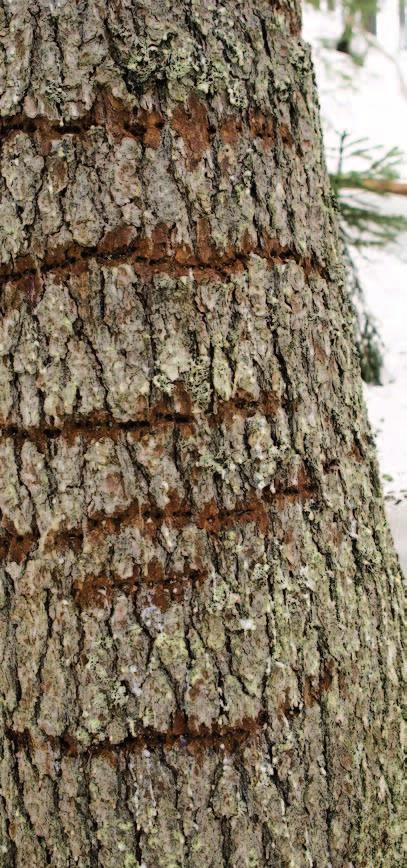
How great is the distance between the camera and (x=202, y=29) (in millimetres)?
1191

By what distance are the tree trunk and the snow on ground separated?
135 cm

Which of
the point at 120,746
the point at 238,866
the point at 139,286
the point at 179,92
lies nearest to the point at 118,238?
the point at 139,286

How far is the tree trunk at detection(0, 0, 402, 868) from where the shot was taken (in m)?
1.17

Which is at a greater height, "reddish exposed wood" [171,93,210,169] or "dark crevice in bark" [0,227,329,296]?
"reddish exposed wood" [171,93,210,169]

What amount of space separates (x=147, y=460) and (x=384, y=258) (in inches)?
404

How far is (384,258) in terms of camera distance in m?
10.8

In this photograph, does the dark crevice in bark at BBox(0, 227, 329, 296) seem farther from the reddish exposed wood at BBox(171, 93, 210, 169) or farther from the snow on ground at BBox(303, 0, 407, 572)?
the snow on ground at BBox(303, 0, 407, 572)

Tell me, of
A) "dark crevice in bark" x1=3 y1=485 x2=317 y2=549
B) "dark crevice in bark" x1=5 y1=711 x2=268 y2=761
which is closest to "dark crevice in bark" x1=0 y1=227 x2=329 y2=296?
"dark crevice in bark" x1=3 y1=485 x2=317 y2=549

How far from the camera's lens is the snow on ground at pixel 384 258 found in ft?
14.1

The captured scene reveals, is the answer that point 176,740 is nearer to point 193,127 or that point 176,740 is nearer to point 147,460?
point 147,460

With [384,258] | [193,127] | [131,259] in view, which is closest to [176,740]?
[131,259]

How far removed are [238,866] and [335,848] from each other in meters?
0.18

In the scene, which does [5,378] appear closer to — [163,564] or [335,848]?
[163,564]

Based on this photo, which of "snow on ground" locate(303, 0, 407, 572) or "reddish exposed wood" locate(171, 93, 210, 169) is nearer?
"reddish exposed wood" locate(171, 93, 210, 169)
